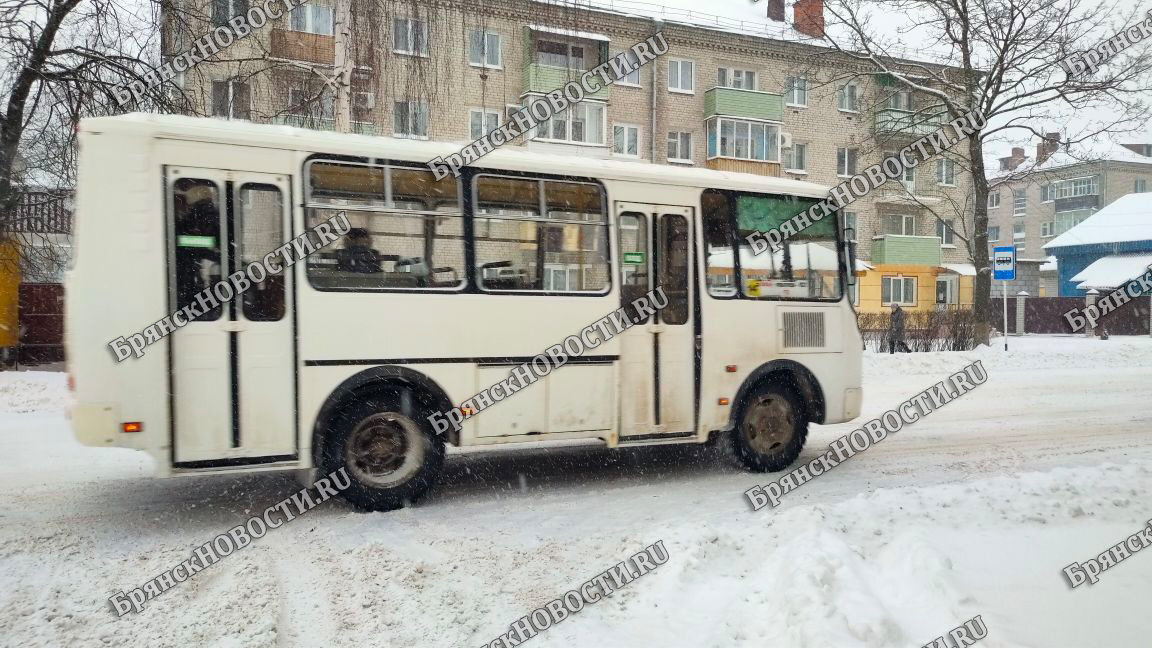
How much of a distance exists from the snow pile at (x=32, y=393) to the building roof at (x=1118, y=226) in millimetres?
51186

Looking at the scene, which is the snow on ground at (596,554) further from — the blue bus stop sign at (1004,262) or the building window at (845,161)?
the building window at (845,161)

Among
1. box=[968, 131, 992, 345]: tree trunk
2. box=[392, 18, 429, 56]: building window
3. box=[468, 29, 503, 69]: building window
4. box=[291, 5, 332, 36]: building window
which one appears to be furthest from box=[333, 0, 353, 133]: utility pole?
box=[968, 131, 992, 345]: tree trunk

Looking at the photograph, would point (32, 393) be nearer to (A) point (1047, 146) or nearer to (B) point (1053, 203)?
(A) point (1047, 146)

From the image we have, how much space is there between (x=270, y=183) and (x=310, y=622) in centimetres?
334

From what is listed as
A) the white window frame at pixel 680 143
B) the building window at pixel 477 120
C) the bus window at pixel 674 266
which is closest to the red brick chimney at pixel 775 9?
the white window frame at pixel 680 143

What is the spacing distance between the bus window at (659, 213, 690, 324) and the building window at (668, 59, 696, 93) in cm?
3071

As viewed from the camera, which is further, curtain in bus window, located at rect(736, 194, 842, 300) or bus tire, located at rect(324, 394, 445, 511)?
curtain in bus window, located at rect(736, 194, 842, 300)

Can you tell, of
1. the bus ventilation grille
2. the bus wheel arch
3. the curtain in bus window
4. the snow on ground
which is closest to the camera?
the snow on ground

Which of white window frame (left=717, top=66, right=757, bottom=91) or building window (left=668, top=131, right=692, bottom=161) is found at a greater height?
white window frame (left=717, top=66, right=757, bottom=91)

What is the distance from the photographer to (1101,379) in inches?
695

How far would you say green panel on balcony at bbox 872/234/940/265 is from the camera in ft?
134

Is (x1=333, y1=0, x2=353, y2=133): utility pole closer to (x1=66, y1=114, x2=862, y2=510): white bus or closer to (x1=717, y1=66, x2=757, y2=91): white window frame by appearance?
(x1=66, y1=114, x2=862, y2=510): white bus

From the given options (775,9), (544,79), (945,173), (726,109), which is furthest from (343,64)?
(945,173)

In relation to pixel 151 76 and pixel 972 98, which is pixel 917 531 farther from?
pixel 972 98
